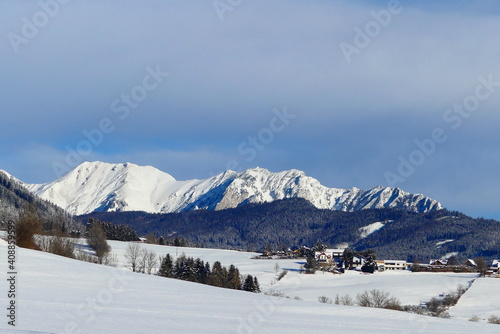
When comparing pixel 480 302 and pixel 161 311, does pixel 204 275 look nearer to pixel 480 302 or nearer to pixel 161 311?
pixel 480 302

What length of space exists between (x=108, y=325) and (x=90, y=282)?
610 inches

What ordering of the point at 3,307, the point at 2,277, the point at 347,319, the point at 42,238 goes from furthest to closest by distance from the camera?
1. the point at 42,238
2. the point at 2,277
3. the point at 347,319
4. the point at 3,307

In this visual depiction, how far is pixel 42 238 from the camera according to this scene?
286 ft

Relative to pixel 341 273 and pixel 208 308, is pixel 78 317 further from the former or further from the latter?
pixel 341 273

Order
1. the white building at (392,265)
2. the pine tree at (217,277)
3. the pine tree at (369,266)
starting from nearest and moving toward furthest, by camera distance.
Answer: the pine tree at (217,277)
the pine tree at (369,266)
the white building at (392,265)

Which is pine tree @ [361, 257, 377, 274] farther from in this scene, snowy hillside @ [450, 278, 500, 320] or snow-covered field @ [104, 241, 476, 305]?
snowy hillside @ [450, 278, 500, 320]

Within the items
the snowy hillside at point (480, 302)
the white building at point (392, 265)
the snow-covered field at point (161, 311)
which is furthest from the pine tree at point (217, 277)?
the white building at point (392, 265)

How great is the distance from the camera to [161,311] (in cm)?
2791

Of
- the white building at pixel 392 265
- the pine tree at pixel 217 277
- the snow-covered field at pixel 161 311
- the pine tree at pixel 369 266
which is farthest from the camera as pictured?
the white building at pixel 392 265

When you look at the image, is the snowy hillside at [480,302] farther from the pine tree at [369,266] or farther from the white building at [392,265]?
the white building at [392,265]

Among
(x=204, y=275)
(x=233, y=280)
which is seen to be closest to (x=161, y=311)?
(x=233, y=280)

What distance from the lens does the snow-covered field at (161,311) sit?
2340 centimetres

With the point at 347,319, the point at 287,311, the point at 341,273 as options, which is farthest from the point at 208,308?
the point at 341,273

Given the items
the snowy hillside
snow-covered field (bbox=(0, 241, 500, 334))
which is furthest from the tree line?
snow-covered field (bbox=(0, 241, 500, 334))
